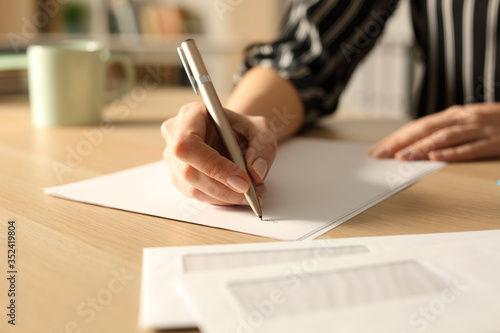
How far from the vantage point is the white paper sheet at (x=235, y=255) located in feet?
0.97

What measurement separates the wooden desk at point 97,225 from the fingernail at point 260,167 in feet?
0.24

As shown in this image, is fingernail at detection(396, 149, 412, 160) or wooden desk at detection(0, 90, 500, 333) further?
fingernail at detection(396, 149, 412, 160)

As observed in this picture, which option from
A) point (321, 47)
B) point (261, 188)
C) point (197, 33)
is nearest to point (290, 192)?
point (261, 188)

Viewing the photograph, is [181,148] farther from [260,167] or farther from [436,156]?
[436,156]

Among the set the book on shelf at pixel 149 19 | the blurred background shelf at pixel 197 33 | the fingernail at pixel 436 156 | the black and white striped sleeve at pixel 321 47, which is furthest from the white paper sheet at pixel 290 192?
the book on shelf at pixel 149 19

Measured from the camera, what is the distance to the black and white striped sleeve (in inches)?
34.7

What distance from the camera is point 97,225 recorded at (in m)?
0.43

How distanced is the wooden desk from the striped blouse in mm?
184

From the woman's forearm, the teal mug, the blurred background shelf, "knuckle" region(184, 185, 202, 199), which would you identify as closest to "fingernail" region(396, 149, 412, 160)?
the woman's forearm

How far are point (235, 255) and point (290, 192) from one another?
6.6 inches

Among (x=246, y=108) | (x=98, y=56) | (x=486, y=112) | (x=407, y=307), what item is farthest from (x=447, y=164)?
(x=98, y=56)

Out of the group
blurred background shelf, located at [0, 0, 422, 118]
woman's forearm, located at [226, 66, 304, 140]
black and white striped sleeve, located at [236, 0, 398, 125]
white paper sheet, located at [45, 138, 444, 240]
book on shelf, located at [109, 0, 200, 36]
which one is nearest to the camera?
white paper sheet, located at [45, 138, 444, 240]

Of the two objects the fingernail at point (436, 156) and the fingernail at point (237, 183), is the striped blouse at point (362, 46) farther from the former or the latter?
the fingernail at point (237, 183)

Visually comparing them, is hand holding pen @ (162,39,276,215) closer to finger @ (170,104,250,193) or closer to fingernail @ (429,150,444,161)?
finger @ (170,104,250,193)
